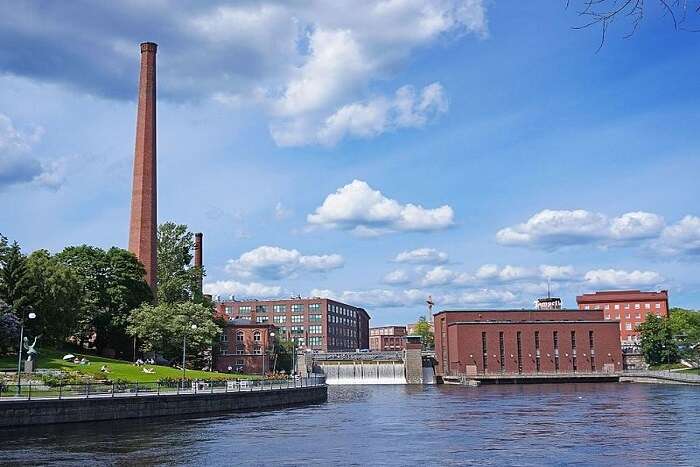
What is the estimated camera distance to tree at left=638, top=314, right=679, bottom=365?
13988 centimetres

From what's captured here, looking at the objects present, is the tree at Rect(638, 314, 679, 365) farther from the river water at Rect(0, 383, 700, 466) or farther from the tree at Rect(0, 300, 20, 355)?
the tree at Rect(0, 300, 20, 355)

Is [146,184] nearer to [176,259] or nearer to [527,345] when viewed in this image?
[176,259]

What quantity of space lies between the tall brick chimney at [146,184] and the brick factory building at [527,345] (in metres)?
55.9

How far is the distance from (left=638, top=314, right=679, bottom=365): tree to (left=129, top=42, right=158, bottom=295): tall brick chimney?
9269 centimetres

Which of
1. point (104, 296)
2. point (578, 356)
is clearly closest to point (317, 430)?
point (104, 296)

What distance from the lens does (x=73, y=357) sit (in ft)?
269

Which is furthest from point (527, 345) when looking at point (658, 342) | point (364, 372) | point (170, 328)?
point (170, 328)

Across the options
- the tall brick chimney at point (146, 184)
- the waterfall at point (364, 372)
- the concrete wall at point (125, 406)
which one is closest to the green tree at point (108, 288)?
the tall brick chimney at point (146, 184)

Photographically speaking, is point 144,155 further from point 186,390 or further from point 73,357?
point 186,390

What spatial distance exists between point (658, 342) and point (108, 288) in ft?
330

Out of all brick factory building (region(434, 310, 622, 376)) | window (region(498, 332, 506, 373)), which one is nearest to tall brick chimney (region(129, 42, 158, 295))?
brick factory building (region(434, 310, 622, 376))

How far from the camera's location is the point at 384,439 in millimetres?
41375

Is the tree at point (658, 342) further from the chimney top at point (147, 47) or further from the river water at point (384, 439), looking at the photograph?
the chimney top at point (147, 47)

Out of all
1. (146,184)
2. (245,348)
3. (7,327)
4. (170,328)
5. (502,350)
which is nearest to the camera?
(7,327)
